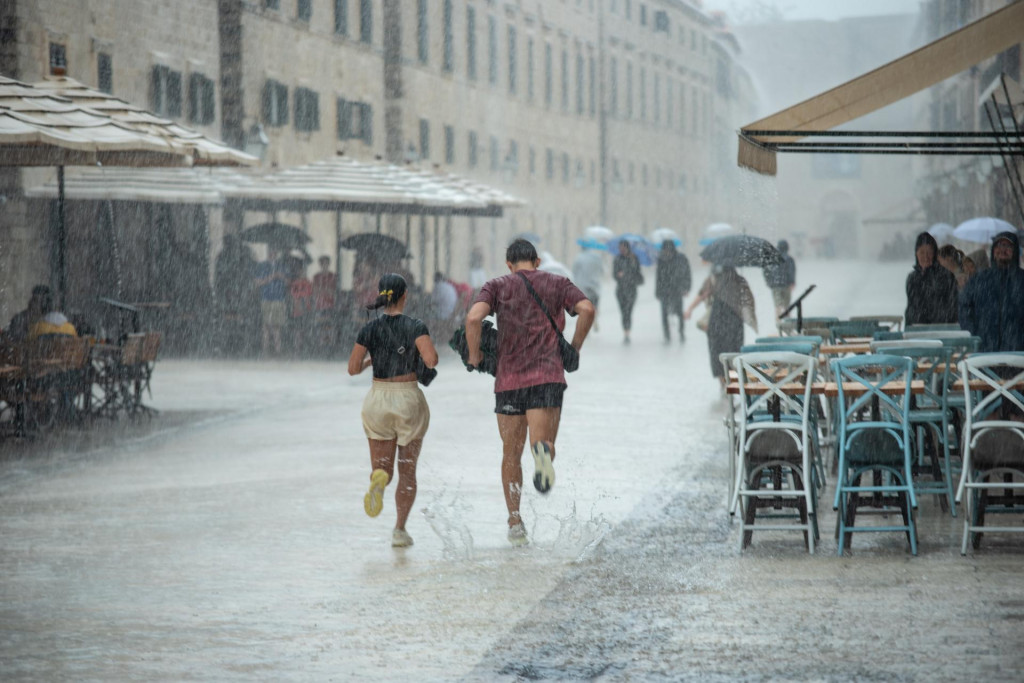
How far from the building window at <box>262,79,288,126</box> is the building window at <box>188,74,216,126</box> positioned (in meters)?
2.33

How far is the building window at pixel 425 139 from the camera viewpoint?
139ft

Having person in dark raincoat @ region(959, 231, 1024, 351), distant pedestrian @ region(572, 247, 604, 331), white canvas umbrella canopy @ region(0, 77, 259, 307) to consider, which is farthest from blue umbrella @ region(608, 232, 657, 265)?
person in dark raincoat @ region(959, 231, 1024, 351)

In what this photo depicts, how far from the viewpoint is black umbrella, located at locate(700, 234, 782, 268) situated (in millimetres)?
15148

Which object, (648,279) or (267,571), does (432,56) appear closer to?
(648,279)

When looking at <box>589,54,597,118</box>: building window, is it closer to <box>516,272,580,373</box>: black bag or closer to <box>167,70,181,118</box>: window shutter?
<box>167,70,181,118</box>: window shutter

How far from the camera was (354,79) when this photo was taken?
125 ft

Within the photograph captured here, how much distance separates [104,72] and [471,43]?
74.8 ft

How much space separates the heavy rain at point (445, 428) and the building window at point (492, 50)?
1725 cm

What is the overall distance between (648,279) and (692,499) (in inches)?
1995

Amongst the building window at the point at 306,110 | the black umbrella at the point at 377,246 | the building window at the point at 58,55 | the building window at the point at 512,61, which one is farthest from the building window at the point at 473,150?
the building window at the point at 58,55

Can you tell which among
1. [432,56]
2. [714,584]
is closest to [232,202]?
[432,56]

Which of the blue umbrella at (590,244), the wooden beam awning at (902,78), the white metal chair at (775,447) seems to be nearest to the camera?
the white metal chair at (775,447)

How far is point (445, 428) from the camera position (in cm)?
1410

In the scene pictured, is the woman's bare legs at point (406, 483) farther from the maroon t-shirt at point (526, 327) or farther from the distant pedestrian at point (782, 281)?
the distant pedestrian at point (782, 281)
